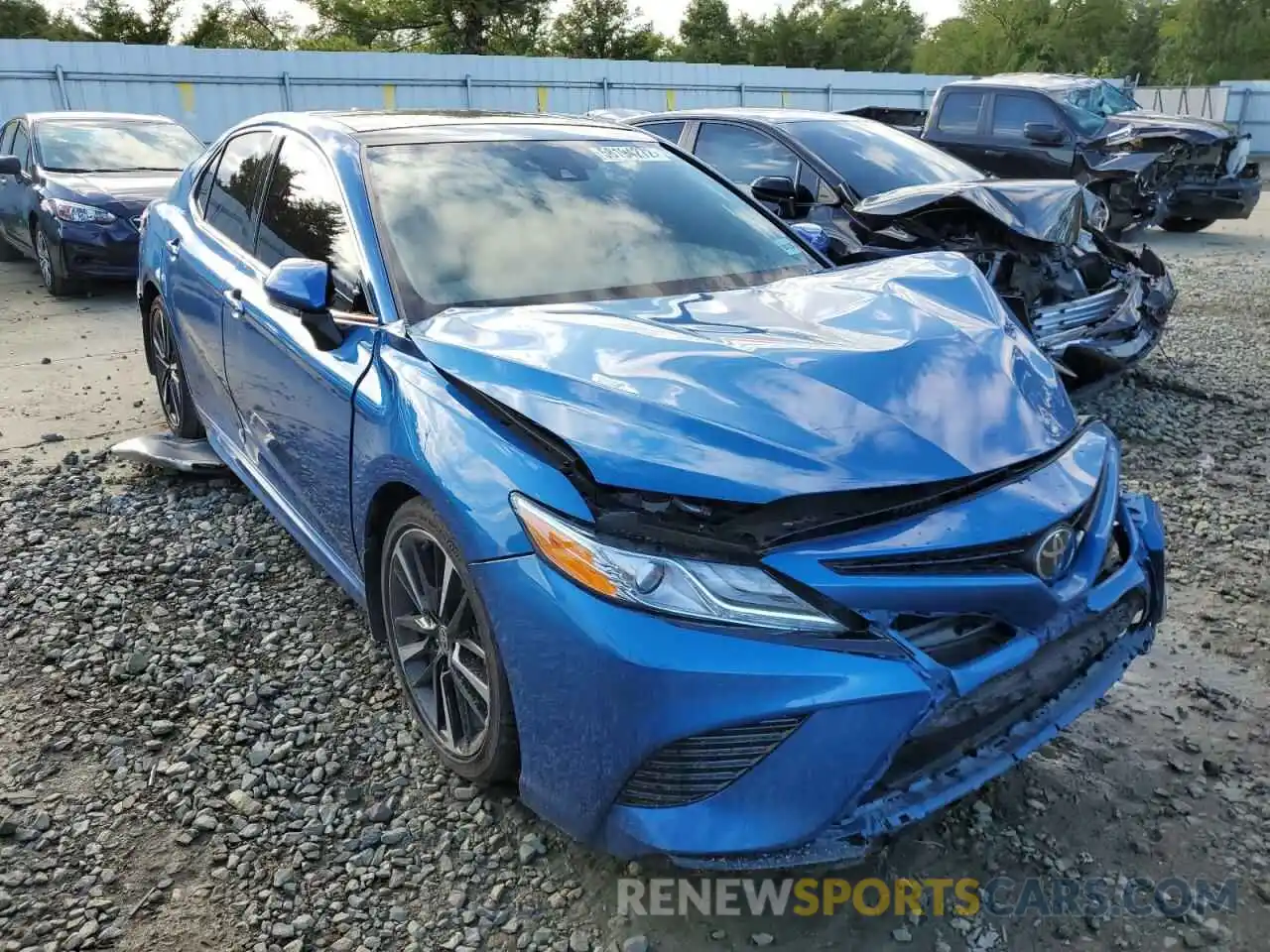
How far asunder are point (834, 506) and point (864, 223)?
3.96 m

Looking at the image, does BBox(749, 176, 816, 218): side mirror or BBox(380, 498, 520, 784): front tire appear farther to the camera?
BBox(749, 176, 816, 218): side mirror

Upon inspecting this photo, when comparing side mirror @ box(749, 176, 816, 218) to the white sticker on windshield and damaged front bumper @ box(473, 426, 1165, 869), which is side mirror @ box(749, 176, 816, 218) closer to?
the white sticker on windshield

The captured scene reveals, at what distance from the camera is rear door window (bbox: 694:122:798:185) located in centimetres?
646

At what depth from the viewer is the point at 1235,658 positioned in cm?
304

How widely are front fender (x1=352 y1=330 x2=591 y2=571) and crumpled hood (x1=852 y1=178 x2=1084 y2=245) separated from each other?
3492mm

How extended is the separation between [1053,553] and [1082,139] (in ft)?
34.3

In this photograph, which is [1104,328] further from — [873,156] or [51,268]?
[51,268]

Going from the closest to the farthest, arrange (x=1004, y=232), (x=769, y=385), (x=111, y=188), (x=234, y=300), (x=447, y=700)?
1. (x=769, y=385)
2. (x=447, y=700)
3. (x=234, y=300)
4. (x=1004, y=232)
5. (x=111, y=188)

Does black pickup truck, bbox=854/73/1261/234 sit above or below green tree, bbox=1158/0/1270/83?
below

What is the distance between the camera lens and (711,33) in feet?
176

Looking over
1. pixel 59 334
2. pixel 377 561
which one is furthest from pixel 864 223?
pixel 59 334

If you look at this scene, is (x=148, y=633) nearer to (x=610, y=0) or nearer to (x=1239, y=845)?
(x=1239, y=845)

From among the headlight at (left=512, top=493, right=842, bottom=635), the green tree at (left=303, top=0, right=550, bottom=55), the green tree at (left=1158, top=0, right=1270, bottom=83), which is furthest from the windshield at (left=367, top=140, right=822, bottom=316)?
the green tree at (left=1158, top=0, right=1270, bottom=83)

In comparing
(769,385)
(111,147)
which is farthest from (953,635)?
(111,147)
